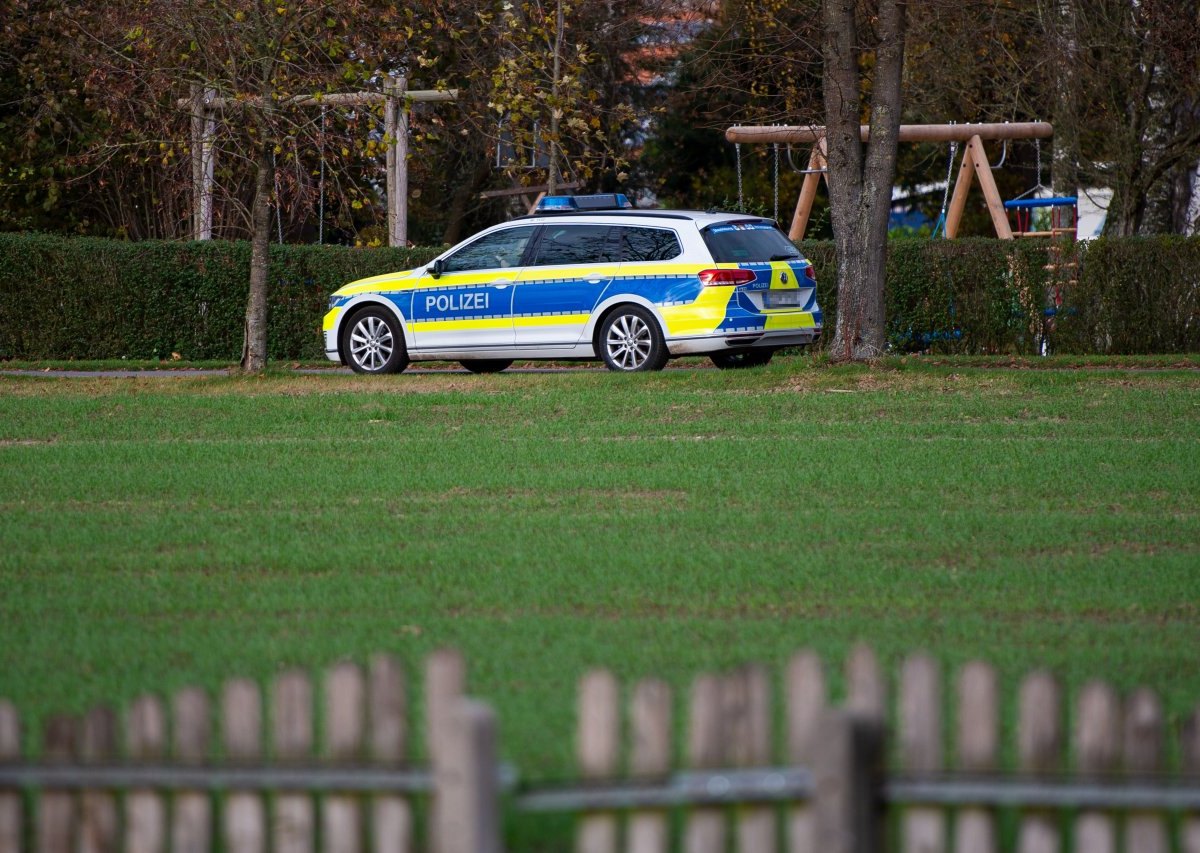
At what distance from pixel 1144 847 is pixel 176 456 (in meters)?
9.42

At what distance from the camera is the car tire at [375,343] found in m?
18.0

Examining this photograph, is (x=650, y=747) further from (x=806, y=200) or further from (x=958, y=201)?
(x=958, y=201)

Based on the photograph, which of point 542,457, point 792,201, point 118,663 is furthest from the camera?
point 792,201

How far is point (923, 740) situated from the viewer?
3256 millimetres

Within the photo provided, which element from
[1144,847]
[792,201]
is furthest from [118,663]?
[792,201]

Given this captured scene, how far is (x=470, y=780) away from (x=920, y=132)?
21331 mm

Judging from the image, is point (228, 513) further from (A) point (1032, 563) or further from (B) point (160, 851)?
(B) point (160, 851)

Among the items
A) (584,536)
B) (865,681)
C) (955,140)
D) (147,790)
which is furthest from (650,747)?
(955,140)

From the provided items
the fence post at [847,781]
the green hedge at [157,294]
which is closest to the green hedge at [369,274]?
the green hedge at [157,294]

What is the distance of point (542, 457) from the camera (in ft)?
37.9

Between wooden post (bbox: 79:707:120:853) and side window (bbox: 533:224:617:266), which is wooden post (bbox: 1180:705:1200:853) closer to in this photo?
wooden post (bbox: 79:707:120:853)

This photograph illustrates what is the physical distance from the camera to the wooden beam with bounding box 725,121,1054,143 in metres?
22.1

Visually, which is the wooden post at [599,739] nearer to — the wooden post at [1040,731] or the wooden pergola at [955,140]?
the wooden post at [1040,731]

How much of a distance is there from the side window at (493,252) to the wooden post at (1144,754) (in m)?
14.7
